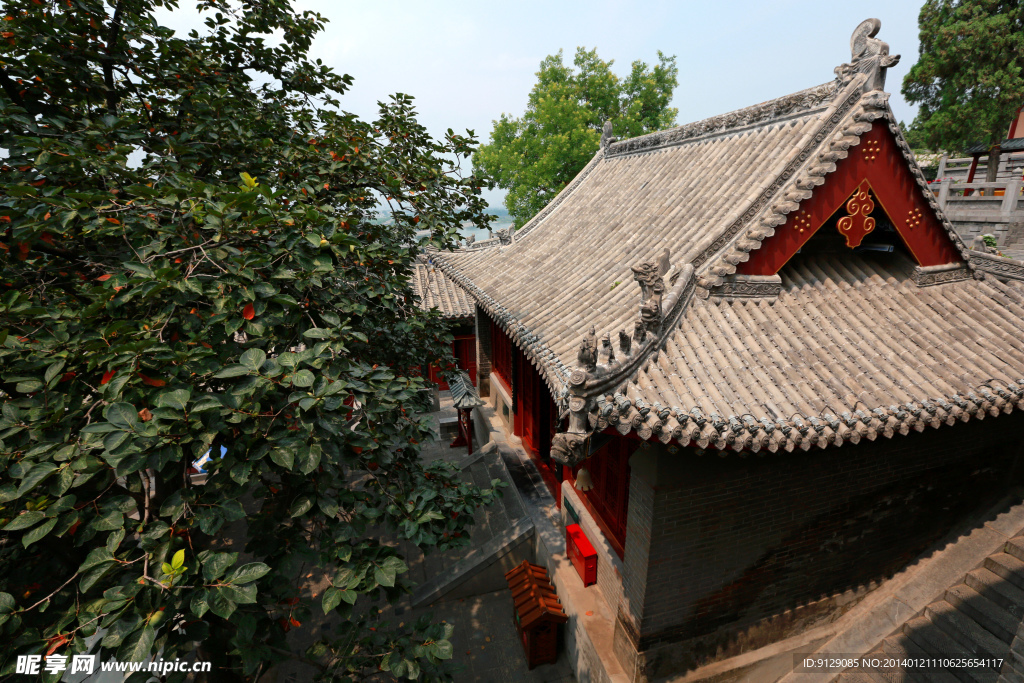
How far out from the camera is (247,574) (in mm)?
3441

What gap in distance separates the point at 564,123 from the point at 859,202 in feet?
85.0

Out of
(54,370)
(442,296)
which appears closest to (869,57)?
(54,370)

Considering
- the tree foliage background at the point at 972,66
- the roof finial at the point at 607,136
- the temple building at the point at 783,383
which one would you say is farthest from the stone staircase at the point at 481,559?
the tree foliage background at the point at 972,66

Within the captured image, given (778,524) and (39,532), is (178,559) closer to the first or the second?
(39,532)

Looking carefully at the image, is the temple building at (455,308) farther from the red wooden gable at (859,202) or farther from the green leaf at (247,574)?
the green leaf at (247,574)

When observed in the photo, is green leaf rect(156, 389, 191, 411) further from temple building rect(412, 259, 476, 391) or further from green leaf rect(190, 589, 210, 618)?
temple building rect(412, 259, 476, 391)

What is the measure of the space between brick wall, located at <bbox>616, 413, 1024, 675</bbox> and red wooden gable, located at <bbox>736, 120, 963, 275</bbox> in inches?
106

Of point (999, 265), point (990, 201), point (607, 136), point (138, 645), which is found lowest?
point (138, 645)

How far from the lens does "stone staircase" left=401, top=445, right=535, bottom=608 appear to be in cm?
967

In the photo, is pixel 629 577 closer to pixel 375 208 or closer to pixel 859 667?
pixel 859 667

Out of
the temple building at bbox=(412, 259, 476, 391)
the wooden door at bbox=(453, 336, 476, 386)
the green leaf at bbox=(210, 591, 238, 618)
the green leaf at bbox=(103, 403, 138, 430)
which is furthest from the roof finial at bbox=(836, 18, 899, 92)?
the wooden door at bbox=(453, 336, 476, 386)

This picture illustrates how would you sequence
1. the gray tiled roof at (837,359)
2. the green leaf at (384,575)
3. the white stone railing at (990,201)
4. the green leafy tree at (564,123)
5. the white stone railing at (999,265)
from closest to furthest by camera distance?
the green leaf at (384,575), the gray tiled roof at (837,359), the white stone railing at (999,265), the white stone railing at (990,201), the green leafy tree at (564,123)

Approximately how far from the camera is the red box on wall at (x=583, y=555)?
8.05 metres

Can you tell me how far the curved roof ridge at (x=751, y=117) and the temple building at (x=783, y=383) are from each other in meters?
0.07
